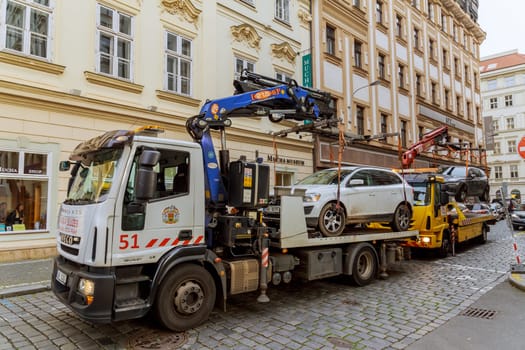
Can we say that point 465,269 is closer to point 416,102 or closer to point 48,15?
point 48,15

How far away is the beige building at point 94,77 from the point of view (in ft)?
29.5

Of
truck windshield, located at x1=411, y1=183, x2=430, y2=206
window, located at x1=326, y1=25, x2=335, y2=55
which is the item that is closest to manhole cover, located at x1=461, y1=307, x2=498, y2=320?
truck windshield, located at x1=411, y1=183, x2=430, y2=206

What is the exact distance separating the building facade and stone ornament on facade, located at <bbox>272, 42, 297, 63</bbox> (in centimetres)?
4656

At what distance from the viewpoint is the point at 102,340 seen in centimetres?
461

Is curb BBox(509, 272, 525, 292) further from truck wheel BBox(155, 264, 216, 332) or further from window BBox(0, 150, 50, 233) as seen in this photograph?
window BBox(0, 150, 50, 233)

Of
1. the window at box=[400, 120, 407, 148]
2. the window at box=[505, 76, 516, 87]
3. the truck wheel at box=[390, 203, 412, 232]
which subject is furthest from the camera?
the window at box=[505, 76, 516, 87]

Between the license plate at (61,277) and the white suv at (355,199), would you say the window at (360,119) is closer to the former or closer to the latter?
the white suv at (355,199)

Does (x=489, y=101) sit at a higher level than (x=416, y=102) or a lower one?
higher

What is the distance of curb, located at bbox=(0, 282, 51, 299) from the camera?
6407 millimetres

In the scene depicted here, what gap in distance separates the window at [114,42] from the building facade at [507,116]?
54.3 metres

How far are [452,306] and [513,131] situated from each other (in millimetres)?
59563

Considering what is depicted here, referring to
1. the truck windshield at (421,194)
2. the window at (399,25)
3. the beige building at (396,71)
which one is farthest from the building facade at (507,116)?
the truck windshield at (421,194)

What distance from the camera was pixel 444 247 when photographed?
11.0 meters

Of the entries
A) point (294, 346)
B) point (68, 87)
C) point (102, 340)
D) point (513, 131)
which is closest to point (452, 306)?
point (294, 346)
